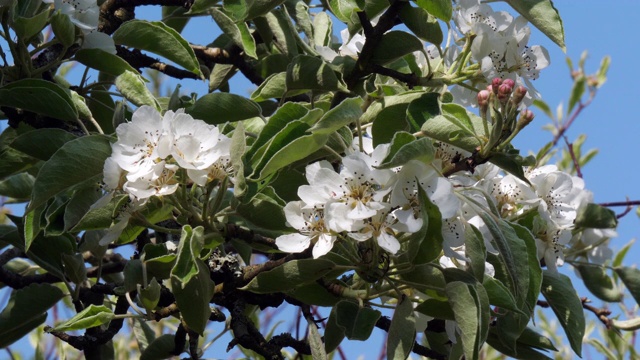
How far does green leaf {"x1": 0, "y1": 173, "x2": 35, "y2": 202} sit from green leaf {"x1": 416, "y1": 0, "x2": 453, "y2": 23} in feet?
3.26

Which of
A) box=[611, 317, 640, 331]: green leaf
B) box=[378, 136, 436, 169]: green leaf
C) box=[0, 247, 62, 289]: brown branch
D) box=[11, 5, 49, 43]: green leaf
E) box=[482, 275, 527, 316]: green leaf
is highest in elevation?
box=[11, 5, 49, 43]: green leaf

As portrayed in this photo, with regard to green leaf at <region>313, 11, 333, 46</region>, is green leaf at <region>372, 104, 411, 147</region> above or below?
below

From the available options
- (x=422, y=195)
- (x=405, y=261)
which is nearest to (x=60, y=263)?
(x=405, y=261)

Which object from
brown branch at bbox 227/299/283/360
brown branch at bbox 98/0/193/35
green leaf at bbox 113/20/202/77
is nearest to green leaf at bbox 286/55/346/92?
green leaf at bbox 113/20/202/77

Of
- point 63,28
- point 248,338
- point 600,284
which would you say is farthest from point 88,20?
point 600,284

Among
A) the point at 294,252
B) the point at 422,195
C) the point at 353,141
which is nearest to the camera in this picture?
the point at 422,195

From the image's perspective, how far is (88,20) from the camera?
5.81 ft

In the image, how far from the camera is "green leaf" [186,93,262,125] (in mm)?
1561

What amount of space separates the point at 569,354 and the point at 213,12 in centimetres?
207

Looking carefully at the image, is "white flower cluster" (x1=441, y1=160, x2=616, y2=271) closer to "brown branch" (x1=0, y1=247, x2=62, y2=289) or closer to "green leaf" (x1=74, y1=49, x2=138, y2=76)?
"green leaf" (x1=74, y1=49, x2=138, y2=76)

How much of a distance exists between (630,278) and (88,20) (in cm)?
137

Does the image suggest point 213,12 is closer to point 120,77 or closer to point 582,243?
point 120,77

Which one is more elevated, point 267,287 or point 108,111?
point 108,111

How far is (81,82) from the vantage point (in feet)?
6.25
